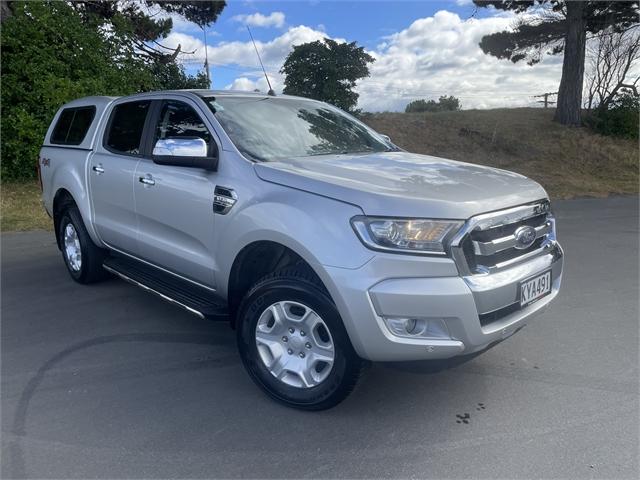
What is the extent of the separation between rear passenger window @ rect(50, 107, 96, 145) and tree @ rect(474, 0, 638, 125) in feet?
50.8

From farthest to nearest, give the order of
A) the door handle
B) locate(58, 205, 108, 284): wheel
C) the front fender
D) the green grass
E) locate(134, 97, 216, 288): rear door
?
the green grass, locate(58, 205, 108, 284): wheel, the door handle, locate(134, 97, 216, 288): rear door, the front fender

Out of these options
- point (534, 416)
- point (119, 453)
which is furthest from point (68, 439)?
point (534, 416)

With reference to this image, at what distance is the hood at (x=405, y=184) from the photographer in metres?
2.88

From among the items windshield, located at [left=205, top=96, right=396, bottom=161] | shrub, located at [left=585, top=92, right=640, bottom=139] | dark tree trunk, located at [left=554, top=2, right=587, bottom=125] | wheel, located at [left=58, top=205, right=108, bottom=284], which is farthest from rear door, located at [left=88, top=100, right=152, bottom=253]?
shrub, located at [left=585, top=92, right=640, bottom=139]

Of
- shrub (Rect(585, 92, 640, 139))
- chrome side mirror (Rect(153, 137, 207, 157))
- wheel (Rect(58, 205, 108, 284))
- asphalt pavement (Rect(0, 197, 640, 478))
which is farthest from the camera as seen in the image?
shrub (Rect(585, 92, 640, 139))

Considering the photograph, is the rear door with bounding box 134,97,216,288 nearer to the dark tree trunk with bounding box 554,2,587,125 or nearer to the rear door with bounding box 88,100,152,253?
the rear door with bounding box 88,100,152,253

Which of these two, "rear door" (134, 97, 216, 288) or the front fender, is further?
"rear door" (134, 97, 216, 288)

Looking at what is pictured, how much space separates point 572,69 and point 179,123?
17423 millimetres

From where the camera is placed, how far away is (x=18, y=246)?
25.5 ft

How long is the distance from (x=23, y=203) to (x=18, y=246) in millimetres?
3454

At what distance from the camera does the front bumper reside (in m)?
2.80

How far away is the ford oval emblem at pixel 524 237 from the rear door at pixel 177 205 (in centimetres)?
196

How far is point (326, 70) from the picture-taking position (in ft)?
57.3

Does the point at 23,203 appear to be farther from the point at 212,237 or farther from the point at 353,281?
the point at 353,281
